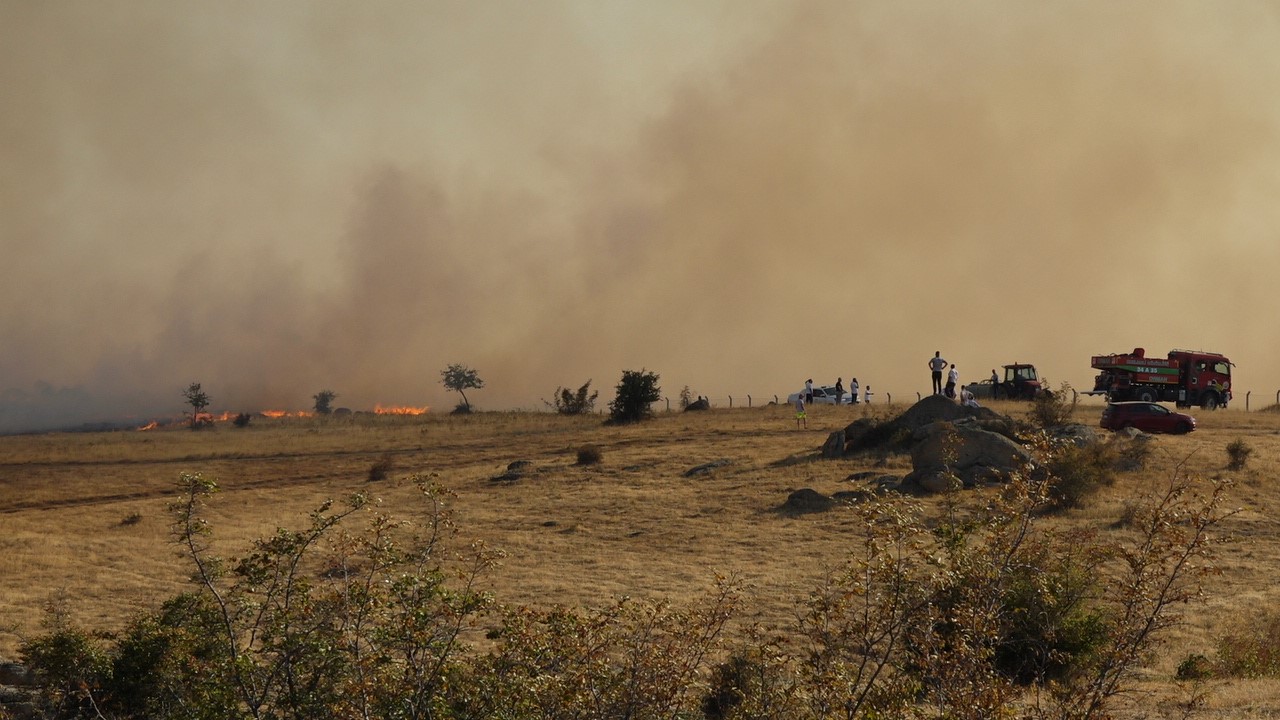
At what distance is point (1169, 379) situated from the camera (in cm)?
6219

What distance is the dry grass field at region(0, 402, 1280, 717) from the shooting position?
83.9 ft

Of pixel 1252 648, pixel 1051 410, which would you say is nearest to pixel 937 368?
pixel 1051 410

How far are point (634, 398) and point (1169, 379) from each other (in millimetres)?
34914

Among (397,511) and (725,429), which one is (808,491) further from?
(725,429)

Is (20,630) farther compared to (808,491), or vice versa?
(808,491)

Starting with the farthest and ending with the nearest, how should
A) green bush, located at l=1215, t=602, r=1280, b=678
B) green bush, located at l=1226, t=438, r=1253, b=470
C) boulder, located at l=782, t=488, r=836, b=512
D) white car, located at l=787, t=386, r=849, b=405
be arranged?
white car, located at l=787, t=386, r=849, b=405
green bush, located at l=1226, t=438, r=1253, b=470
boulder, located at l=782, t=488, r=836, b=512
green bush, located at l=1215, t=602, r=1280, b=678

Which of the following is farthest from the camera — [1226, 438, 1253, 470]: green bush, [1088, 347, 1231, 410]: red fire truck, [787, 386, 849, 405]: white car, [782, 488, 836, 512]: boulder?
[787, 386, 849, 405]: white car

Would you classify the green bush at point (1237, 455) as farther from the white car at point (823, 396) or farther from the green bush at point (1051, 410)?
the white car at point (823, 396)

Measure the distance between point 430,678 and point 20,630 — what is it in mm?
19281

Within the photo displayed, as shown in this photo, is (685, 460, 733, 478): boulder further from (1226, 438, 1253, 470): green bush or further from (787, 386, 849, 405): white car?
(787, 386, 849, 405): white car

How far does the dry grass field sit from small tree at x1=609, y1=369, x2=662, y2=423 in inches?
95.5

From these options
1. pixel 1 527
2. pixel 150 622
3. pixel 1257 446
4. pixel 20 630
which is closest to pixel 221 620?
pixel 150 622

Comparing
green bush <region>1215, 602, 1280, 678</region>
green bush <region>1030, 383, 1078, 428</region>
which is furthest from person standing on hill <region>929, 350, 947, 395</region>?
green bush <region>1215, 602, 1280, 678</region>

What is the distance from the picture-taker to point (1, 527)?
132ft
